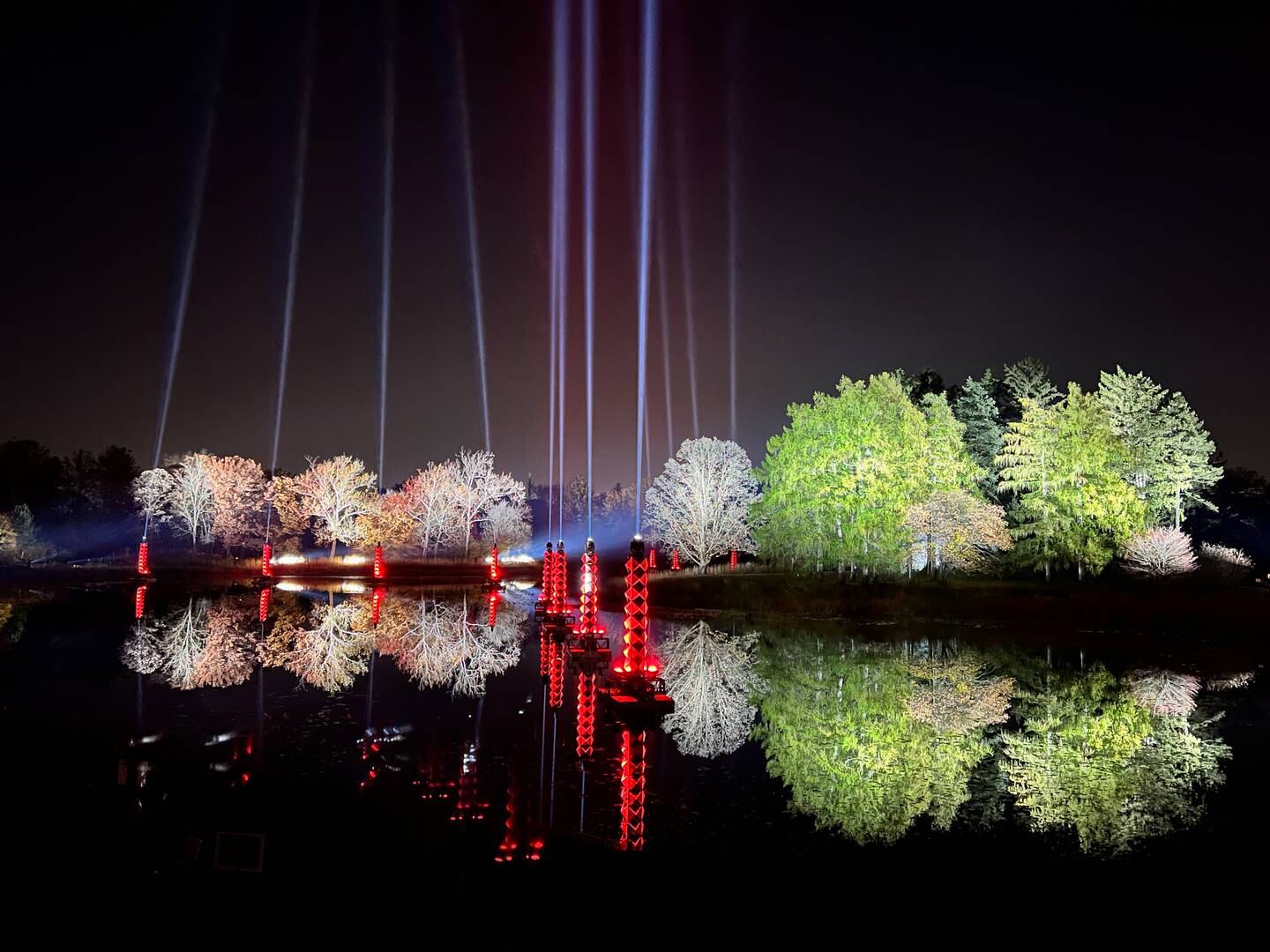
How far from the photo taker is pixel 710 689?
1516 cm

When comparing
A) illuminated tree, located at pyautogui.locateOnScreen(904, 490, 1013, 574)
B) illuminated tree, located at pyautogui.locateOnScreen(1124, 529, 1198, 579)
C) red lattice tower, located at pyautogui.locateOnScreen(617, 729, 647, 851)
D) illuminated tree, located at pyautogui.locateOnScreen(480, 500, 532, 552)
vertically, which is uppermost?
illuminated tree, located at pyautogui.locateOnScreen(480, 500, 532, 552)

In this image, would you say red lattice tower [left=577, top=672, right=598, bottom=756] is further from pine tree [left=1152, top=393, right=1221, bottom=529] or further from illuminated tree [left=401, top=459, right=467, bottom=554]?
illuminated tree [left=401, top=459, right=467, bottom=554]

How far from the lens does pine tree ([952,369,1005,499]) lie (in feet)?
190

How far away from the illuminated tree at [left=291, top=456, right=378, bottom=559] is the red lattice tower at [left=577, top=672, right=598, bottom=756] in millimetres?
63767

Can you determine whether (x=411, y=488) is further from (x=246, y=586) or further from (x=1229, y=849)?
(x=1229, y=849)

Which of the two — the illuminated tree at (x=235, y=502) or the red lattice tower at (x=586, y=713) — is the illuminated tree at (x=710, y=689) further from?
the illuminated tree at (x=235, y=502)

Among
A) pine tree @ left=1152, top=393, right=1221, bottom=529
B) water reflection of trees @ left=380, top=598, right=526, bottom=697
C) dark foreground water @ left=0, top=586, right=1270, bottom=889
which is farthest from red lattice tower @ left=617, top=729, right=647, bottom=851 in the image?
pine tree @ left=1152, top=393, right=1221, bottom=529

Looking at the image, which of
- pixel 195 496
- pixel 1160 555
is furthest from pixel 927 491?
pixel 195 496

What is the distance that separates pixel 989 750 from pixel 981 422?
173ft

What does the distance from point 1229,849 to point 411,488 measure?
79357 millimetres

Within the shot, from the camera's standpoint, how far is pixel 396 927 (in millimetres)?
5102

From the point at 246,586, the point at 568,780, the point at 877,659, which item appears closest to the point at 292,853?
the point at 568,780

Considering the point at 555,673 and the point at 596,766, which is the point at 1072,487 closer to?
the point at 555,673

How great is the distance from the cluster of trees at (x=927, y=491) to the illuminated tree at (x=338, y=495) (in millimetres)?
44143
